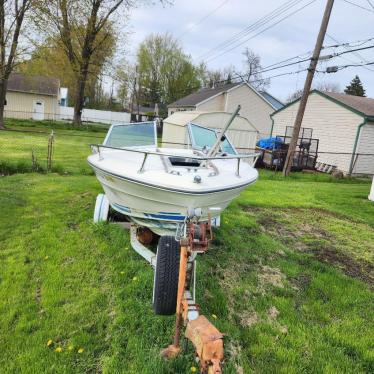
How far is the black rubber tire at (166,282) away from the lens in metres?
2.66

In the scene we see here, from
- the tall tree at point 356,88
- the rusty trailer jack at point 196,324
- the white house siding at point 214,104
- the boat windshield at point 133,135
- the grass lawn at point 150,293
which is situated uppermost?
the tall tree at point 356,88

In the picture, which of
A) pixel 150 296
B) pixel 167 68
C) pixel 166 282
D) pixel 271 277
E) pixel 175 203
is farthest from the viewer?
pixel 167 68

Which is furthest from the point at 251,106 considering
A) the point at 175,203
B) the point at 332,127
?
the point at 175,203

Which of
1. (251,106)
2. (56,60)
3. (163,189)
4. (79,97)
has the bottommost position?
(163,189)

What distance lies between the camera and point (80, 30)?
80.4 ft

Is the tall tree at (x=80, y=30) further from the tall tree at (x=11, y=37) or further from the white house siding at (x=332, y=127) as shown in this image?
the white house siding at (x=332, y=127)

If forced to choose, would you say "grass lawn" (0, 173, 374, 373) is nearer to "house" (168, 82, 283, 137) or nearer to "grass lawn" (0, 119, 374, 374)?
"grass lawn" (0, 119, 374, 374)

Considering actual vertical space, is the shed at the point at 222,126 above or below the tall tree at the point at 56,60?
below

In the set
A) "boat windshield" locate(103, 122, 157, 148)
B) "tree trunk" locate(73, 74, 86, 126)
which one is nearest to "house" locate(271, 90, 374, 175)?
"boat windshield" locate(103, 122, 157, 148)

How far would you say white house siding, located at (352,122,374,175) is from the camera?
1511cm

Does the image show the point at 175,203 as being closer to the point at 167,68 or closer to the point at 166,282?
the point at 166,282

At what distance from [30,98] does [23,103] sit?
78 centimetres

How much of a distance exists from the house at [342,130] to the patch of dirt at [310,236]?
8171 mm

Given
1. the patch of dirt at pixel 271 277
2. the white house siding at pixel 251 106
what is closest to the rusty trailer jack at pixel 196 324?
the patch of dirt at pixel 271 277
